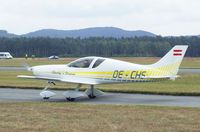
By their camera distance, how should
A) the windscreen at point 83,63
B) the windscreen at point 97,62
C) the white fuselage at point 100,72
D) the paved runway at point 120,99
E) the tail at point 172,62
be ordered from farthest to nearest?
the windscreen at point 83,63 → the windscreen at point 97,62 → the white fuselage at point 100,72 → the tail at point 172,62 → the paved runway at point 120,99

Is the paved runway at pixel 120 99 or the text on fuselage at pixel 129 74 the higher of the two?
the text on fuselage at pixel 129 74

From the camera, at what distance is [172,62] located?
21.4 meters

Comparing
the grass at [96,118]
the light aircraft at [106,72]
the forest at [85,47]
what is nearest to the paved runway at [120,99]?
the light aircraft at [106,72]

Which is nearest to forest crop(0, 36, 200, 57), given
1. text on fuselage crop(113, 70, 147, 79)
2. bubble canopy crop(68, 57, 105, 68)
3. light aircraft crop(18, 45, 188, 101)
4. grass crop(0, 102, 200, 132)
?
bubble canopy crop(68, 57, 105, 68)

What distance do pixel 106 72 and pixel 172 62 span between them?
9.40 feet

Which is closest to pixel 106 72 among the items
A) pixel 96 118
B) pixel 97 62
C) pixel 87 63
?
pixel 97 62

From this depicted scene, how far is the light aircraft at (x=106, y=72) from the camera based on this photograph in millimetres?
21359

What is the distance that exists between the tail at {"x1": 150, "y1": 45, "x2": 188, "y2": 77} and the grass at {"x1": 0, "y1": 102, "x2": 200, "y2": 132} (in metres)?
4.22

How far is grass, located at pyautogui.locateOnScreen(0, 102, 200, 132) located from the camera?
12.7 metres

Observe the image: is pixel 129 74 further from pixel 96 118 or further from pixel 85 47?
pixel 85 47

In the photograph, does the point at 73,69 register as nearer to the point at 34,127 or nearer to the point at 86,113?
the point at 86,113

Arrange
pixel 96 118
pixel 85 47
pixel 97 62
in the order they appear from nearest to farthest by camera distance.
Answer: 1. pixel 96 118
2. pixel 97 62
3. pixel 85 47

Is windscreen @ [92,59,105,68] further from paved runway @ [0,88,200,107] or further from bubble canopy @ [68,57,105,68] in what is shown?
paved runway @ [0,88,200,107]

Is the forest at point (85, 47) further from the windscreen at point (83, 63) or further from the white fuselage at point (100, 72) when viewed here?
the white fuselage at point (100, 72)
